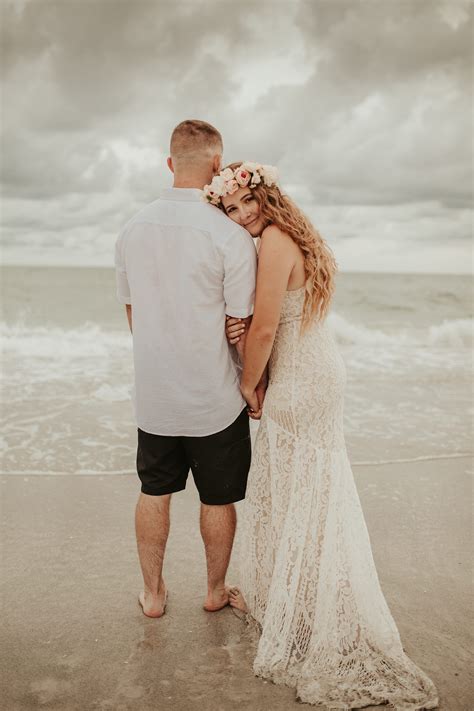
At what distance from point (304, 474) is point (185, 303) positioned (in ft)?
2.92

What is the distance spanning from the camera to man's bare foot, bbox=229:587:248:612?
295 centimetres

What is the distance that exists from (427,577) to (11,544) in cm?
246

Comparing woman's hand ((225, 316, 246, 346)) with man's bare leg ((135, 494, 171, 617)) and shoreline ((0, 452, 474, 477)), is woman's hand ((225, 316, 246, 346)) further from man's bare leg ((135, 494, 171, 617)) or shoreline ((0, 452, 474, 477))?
shoreline ((0, 452, 474, 477))

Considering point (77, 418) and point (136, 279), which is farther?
point (77, 418)

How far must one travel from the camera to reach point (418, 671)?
2402mm

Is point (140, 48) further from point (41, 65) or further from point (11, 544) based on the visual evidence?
point (11, 544)

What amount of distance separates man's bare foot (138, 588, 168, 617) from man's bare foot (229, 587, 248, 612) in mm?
334

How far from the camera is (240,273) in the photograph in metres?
2.52

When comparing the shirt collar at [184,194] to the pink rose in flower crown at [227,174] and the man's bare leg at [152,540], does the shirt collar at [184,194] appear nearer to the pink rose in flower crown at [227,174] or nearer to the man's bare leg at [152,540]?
the pink rose in flower crown at [227,174]

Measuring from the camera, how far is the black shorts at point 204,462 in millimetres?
2738

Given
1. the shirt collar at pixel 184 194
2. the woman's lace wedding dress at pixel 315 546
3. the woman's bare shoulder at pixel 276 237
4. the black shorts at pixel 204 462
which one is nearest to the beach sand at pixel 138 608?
the woman's lace wedding dress at pixel 315 546

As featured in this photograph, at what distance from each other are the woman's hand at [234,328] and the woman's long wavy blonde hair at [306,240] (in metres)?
0.26

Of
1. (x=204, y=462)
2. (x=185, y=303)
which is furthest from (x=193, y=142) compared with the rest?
(x=204, y=462)

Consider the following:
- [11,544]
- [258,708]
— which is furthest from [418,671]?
[11,544]
